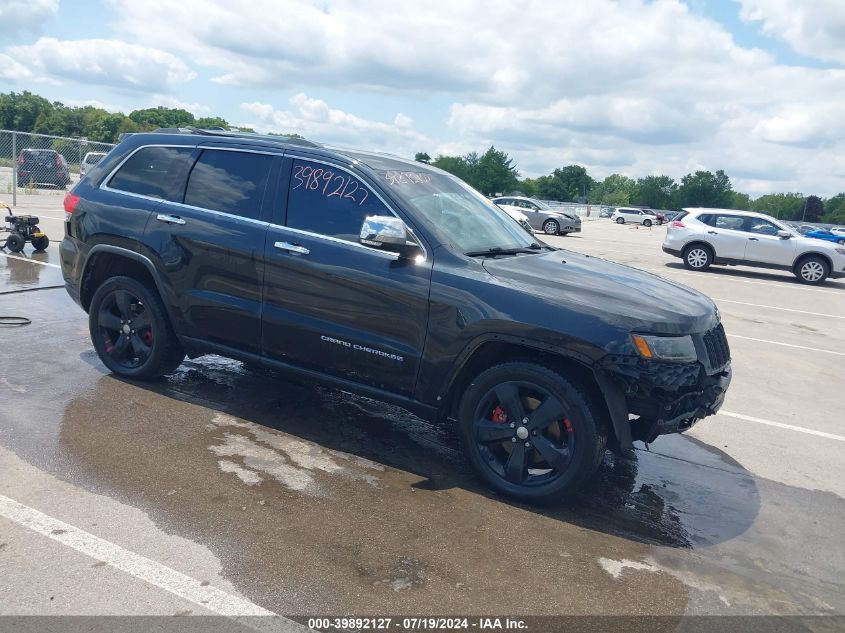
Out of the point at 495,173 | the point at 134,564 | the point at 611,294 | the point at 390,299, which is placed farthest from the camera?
the point at 495,173

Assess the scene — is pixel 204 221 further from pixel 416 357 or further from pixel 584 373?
pixel 584 373

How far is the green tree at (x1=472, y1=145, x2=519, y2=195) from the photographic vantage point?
4353 inches

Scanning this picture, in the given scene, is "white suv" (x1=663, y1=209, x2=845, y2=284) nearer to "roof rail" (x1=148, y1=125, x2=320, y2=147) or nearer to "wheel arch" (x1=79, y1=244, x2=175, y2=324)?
"roof rail" (x1=148, y1=125, x2=320, y2=147)

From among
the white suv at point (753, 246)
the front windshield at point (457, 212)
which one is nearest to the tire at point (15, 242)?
the front windshield at point (457, 212)

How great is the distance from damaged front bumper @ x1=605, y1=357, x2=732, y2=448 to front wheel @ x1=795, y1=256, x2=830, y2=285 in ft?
52.3

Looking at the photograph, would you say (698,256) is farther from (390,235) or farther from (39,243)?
(390,235)

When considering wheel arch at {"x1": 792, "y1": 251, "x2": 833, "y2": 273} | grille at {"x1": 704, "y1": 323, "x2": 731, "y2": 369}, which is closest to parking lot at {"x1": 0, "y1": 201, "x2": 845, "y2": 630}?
grille at {"x1": 704, "y1": 323, "x2": 731, "y2": 369}

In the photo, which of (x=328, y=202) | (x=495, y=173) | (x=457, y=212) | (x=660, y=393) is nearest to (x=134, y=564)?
(x=328, y=202)

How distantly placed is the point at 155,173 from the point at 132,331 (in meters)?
1.21

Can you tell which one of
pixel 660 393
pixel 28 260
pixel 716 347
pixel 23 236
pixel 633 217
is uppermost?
pixel 633 217

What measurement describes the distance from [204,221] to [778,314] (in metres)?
10.6

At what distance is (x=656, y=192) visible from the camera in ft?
472

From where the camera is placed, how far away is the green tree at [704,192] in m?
142

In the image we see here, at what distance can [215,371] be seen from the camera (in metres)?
6.20
